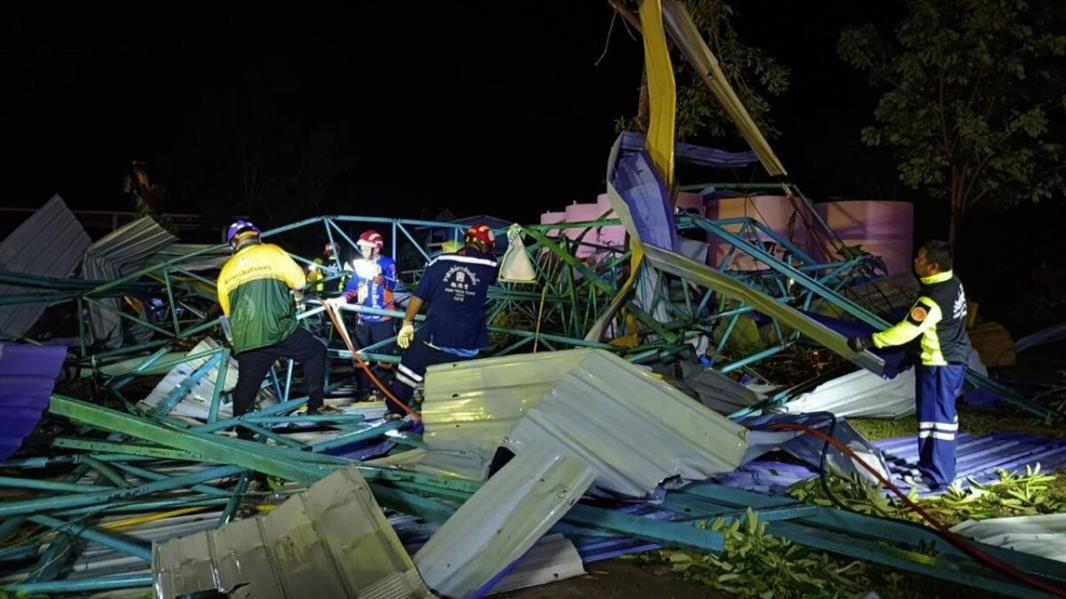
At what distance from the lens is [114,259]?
7.09 m

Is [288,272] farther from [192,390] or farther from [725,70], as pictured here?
[725,70]

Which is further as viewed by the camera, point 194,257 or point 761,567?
point 194,257

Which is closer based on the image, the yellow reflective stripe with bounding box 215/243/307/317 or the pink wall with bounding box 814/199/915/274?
the yellow reflective stripe with bounding box 215/243/307/317

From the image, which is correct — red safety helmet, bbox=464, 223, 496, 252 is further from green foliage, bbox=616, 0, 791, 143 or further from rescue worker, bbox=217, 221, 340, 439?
green foliage, bbox=616, 0, 791, 143

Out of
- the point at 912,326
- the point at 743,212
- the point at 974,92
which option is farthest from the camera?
the point at 974,92

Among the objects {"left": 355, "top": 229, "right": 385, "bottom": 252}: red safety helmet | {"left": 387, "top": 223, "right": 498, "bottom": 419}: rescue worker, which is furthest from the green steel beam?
{"left": 355, "top": 229, "right": 385, "bottom": 252}: red safety helmet

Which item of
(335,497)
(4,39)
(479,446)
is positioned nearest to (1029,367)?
(479,446)

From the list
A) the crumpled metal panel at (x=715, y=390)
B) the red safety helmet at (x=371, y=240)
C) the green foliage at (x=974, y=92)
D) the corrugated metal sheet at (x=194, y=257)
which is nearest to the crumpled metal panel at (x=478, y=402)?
the crumpled metal panel at (x=715, y=390)

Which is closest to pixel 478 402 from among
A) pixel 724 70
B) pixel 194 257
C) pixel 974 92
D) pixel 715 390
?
pixel 715 390

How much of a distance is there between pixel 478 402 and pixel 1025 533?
2819mm

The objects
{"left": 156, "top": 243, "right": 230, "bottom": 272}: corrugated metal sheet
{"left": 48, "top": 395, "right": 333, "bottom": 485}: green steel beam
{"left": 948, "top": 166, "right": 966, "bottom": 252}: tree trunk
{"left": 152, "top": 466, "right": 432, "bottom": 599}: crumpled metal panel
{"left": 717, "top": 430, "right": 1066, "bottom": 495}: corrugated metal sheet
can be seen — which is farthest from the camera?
{"left": 948, "top": 166, "right": 966, "bottom": 252}: tree trunk

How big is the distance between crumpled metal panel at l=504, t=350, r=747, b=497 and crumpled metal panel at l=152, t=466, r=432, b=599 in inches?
31.0

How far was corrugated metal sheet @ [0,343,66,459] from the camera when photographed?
4.02 m

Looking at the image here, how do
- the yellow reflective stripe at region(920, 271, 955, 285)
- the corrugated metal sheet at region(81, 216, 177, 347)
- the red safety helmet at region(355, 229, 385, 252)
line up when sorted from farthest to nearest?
the red safety helmet at region(355, 229, 385, 252), the corrugated metal sheet at region(81, 216, 177, 347), the yellow reflective stripe at region(920, 271, 955, 285)
